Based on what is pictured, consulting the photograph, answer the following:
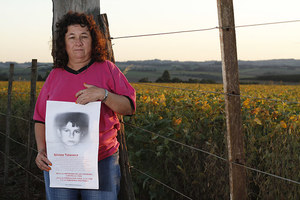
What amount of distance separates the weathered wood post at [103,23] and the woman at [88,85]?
0.52 m

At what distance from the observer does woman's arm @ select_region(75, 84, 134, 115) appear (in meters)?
2.08

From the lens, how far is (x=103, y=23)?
282 centimetres

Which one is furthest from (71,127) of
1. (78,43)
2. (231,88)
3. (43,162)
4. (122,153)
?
(231,88)

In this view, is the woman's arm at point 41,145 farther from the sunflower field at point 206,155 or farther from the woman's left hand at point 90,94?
the sunflower field at point 206,155

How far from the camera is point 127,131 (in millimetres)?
4074

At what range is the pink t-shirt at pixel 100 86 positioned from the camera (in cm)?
219

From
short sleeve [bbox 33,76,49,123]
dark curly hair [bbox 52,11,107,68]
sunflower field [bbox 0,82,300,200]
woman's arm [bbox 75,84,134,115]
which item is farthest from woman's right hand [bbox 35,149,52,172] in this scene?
sunflower field [bbox 0,82,300,200]

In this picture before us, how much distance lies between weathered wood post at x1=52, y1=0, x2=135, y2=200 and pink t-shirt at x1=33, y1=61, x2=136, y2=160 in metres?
0.58

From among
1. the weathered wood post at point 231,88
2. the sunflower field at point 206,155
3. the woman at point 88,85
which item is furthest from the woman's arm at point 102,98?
the sunflower field at point 206,155

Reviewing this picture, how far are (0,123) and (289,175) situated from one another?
714 cm

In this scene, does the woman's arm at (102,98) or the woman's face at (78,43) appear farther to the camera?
the woman's face at (78,43)

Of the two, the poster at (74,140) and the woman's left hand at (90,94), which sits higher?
the woman's left hand at (90,94)

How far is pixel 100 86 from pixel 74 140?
355 mm

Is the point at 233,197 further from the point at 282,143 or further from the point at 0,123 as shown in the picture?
the point at 0,123
